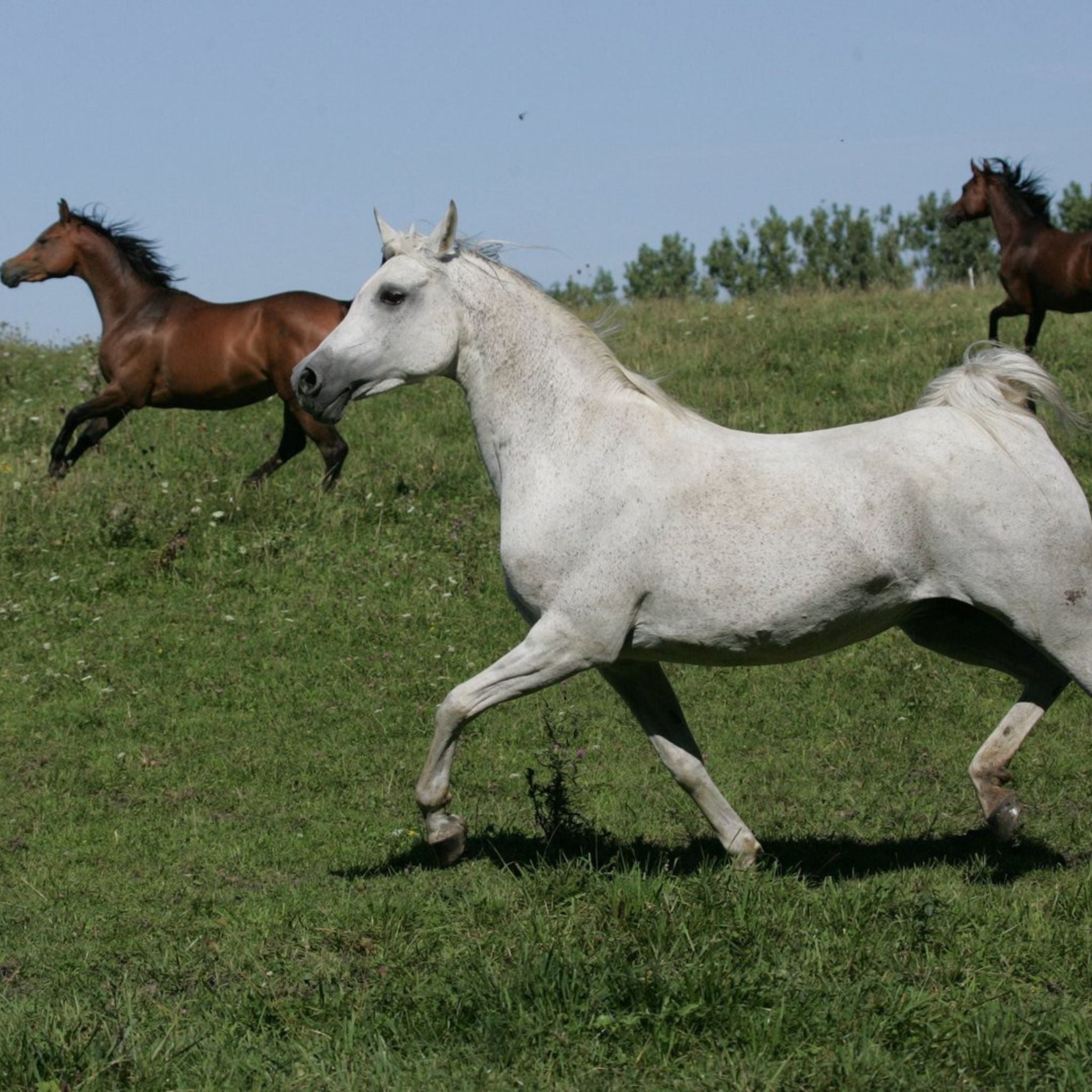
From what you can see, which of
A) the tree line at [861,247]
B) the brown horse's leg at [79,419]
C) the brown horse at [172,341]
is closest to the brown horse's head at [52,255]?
the brown horse at [172,341]

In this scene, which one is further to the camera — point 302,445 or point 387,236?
point 302,445

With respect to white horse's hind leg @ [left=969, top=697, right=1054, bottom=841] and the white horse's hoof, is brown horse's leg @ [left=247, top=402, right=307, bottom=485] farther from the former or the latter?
white horse's hind leg @ [left=969, top=697, right=1054, bottom=841]

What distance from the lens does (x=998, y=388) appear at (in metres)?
5.43

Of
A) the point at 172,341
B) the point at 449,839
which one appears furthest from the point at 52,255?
the point at 449,839

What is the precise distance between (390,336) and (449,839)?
6.20 ft

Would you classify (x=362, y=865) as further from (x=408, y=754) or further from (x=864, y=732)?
(x=864, y=732)

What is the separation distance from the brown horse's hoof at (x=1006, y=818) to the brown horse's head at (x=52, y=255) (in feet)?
36.2

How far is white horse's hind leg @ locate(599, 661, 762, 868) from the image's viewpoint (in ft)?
18.1

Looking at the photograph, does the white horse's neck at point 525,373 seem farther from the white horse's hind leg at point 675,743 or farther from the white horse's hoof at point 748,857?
the white horse's hoof at point 748,857

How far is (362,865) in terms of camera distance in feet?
20.3

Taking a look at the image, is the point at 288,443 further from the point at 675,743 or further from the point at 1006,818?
the point at 1006,818

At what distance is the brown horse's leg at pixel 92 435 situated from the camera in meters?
12.9

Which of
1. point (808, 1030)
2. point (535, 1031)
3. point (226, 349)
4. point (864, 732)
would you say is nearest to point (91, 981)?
point (535, 1031)

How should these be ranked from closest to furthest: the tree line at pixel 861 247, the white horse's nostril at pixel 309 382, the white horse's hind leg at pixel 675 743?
1. the white horse's nostril at pixel 309 382
2. the white horse's hind leg at pixel 675 743
3. the tree line at pixel 861 247
